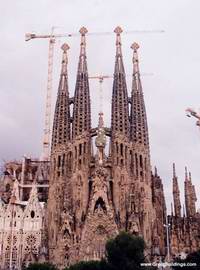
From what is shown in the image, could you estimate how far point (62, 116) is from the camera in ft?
220

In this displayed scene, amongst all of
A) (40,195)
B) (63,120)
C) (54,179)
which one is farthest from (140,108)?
(40,195)

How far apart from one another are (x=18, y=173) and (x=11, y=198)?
30.6 ft

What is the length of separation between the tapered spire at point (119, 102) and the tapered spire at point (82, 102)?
394 cm

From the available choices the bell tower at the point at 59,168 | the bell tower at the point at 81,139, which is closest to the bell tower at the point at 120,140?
the bell tower at the point at 81,139

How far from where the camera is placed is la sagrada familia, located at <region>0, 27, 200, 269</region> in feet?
190

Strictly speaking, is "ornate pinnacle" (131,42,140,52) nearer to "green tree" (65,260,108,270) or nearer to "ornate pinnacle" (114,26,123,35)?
"ornate pinnacle" (114,26,123,35)

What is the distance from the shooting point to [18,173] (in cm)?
7319

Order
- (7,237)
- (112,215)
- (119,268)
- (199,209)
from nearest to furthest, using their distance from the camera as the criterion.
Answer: (119,268)
(112,215)
(7,237)
(199,209)

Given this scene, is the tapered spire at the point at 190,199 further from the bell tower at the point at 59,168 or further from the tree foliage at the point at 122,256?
the tree foliage at the point at 122,256

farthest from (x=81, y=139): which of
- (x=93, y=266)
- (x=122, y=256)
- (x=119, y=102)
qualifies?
(x=122, y=256)

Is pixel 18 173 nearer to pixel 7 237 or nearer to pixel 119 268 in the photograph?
pixel 7 237

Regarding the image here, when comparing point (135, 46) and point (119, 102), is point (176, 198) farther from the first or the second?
point (135, 46)

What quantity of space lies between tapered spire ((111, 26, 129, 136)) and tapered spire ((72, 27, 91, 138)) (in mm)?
3944

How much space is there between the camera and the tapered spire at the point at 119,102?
64.1 metres
